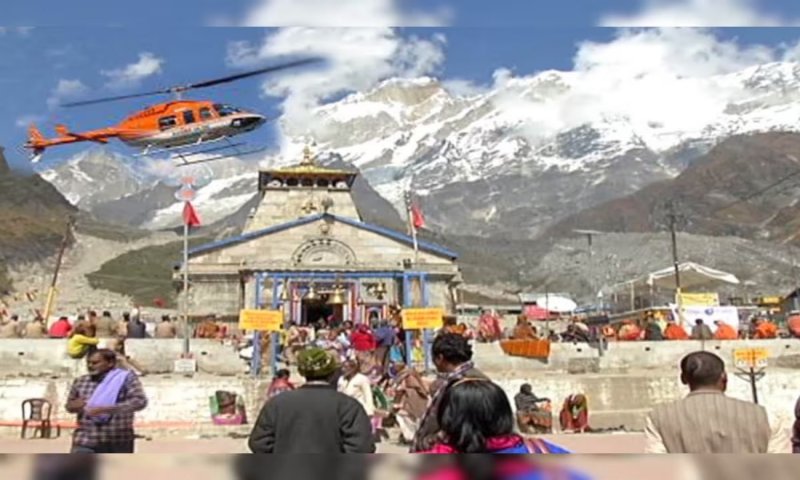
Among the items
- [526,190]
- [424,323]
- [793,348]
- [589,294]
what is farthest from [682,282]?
[526,190]

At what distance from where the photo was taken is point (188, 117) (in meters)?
7.38

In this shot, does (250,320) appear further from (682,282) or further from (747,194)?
(747,194)

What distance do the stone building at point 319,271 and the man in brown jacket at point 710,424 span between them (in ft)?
54.2

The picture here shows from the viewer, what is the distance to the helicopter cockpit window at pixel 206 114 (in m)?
7.36

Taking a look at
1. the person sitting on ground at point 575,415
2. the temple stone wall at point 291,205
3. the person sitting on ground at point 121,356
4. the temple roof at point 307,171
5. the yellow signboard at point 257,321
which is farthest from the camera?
the temple stone wall at point 291,205

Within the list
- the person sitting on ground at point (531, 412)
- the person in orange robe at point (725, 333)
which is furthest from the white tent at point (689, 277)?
the person sitting on ground at point (531, 412)

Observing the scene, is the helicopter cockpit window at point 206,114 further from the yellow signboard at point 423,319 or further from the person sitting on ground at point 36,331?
the person sitting on ground at point 36,331

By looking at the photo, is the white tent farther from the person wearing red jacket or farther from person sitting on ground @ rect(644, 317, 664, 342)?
the person wearing red jacket

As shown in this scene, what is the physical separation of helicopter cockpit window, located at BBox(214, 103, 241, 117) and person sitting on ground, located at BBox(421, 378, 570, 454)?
5.42 meters

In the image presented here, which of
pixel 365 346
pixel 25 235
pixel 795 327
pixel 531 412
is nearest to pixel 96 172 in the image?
pixel 365 346

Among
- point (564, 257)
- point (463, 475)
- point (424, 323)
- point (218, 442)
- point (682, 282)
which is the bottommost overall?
point (218, 442)

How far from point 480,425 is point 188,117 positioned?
5593 millimetres

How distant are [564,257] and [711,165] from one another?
175 ft

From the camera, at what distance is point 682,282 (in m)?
24.2
